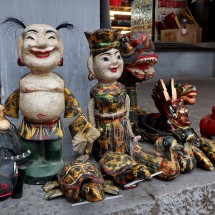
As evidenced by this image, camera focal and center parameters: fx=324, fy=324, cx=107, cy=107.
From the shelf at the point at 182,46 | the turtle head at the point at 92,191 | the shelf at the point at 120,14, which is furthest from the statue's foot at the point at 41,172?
the shelf at the point at 120,14

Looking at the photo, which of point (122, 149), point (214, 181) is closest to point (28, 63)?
point (122, 149)

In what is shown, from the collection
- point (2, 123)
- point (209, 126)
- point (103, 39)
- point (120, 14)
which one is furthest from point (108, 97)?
point (120, 14)

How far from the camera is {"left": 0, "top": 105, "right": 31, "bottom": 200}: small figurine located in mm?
1053

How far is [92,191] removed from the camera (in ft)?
3.65

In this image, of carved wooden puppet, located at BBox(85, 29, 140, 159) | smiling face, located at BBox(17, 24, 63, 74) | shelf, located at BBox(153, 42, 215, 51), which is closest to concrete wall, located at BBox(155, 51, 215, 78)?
shelf, located at BBox(153, 42, 215, 51)

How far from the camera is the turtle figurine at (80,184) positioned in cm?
110

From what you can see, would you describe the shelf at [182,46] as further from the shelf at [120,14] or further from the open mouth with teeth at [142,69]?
the open mouth with teeth at [142,69]

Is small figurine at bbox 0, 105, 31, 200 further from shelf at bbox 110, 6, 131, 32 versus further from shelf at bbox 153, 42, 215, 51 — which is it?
shelf at bbox 110, 6, 131, 32

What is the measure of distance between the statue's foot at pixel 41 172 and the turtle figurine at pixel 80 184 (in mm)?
116

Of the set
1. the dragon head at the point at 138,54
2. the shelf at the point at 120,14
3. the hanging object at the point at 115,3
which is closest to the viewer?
the dragon head at the point at 138,54

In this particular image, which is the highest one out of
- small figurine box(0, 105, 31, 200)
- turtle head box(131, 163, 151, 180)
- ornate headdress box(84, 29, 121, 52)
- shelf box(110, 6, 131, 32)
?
shelf box(110, 6, 131, 32)

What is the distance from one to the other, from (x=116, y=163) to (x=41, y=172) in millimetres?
309

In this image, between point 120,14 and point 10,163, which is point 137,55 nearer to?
point 10,163

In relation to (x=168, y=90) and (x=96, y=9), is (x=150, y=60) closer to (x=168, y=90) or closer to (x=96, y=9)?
(x=168, y=90)
